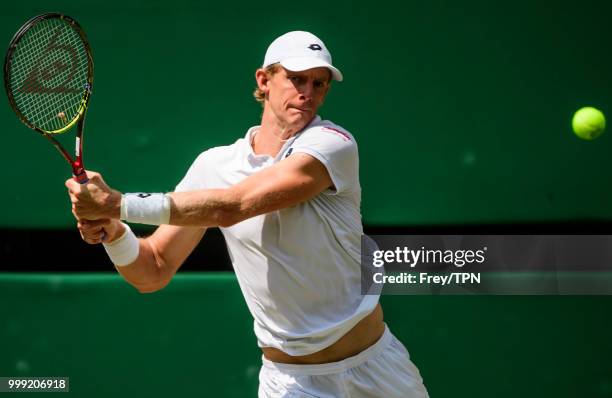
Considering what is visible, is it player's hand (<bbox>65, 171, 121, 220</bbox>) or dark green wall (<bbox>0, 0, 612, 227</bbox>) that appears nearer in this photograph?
player's hand (<bbox>65, 171, 121, 220</bbox>)

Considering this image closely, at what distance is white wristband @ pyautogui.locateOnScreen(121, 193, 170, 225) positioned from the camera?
3111 millimetres

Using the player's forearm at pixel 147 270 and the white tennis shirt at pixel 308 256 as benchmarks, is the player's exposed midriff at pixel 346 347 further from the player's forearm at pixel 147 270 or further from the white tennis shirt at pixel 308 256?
the player's forearm at pixel 147 270

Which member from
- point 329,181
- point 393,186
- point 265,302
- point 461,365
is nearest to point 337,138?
point 329,181

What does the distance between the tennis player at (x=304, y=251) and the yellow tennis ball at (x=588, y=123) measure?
127 centimetres

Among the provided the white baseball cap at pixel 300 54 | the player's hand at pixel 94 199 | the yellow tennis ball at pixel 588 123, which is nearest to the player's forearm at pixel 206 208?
the player's hand at pixel 94 199

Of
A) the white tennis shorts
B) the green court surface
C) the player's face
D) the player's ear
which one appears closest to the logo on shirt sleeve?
the player's face

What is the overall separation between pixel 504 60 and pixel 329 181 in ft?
4.60

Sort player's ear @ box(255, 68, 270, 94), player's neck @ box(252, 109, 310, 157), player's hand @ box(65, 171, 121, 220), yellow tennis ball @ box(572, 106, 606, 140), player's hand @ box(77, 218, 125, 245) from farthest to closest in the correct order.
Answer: yellow tennis ball @ box(572, 106, 606, 140) < player's ear @ box(255, 68, 270, 94) < player's neck @ box(252, 109, 310, 157) < player's hand @ box(77, 218, 125, 245) < player's hand @ box(65, 171, 121, 220)

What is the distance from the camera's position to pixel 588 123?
4.44 m

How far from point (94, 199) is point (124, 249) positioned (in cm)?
42

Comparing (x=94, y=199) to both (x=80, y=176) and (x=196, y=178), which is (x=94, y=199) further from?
(x=196, y=178)

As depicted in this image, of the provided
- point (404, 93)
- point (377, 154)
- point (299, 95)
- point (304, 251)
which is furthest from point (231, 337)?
point (299, 95)

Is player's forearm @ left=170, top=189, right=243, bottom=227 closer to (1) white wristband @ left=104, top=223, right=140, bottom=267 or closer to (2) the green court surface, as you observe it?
(1) white wristband @ left=104, top=223, right=140, bottom=267

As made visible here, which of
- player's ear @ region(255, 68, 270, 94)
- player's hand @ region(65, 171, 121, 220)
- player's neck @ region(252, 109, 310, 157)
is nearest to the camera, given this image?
player's hand @ region(65, 171, 121, 220)
